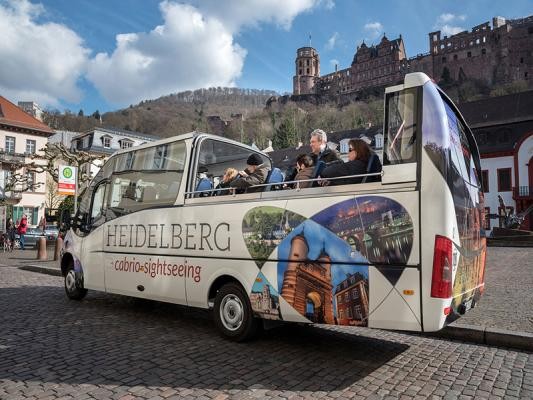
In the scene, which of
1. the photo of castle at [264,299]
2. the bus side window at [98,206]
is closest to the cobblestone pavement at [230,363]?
the photo of castle at [264,299]

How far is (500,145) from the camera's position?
39.2 meters

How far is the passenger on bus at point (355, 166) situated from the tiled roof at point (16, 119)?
50.1 metres

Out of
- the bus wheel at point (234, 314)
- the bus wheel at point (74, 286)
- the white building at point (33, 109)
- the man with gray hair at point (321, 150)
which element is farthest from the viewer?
the white building at point (33, 109)

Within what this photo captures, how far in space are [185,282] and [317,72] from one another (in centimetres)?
15427

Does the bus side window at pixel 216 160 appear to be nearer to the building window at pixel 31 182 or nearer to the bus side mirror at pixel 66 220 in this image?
the bus side mirror at pixel 66 220

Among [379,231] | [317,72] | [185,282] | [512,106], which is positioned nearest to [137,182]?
[185,282]

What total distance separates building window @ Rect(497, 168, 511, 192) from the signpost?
35.0 metres

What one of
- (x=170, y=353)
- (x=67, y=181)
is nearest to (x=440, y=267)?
(x=170, y=353)

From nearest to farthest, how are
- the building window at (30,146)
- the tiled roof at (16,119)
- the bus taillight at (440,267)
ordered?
the bus taillight at (440,267)
the tiled roof at (16,119)
the building window at (30,146)

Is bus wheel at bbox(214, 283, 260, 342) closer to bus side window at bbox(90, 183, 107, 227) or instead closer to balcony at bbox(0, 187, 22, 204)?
bus side window at bbox(90, 183, 107, 227)

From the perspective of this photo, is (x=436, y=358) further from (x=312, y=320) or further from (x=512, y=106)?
(x=512, y=106)

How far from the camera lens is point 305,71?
150 m

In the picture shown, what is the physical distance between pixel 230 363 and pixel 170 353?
865mm

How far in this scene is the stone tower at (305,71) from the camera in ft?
485
